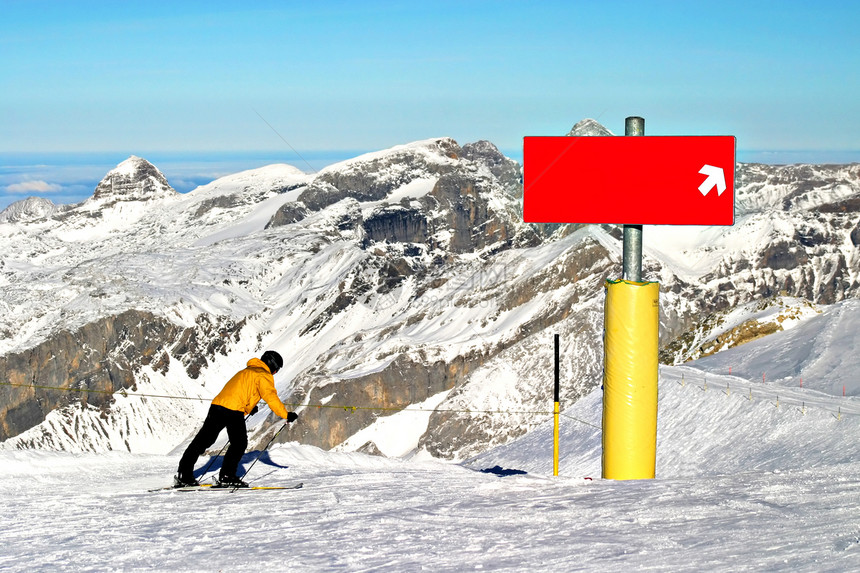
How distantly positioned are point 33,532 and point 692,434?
90.8 ft

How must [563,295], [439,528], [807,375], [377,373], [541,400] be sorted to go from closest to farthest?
[439,528] < [807,375] < [541,400] < [377,373] < [563,295]

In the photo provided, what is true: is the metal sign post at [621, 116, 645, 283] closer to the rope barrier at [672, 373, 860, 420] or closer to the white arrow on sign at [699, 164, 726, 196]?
the white arrow on sign at [699, 164, 726, 196]

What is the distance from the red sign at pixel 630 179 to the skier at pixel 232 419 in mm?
5032

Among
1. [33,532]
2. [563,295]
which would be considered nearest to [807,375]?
[33,532]

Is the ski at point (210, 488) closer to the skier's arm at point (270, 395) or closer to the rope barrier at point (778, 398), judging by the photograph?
the skier's arm at point (270, 395)

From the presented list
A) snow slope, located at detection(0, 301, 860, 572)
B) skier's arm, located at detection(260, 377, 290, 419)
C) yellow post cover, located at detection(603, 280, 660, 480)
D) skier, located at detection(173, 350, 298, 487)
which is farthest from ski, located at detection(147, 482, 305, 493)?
yellow post cover, located at detection(603, 280, 660, 480)

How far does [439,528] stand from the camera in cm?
1205

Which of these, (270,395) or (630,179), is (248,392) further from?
(630,179)

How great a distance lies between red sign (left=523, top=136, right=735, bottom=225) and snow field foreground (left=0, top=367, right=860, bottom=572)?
442cm

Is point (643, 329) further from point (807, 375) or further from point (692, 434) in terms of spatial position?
point (807, 375)

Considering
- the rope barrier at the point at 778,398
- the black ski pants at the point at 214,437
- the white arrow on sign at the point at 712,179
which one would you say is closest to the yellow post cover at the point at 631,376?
the white arrow on sign at the point at 712,179

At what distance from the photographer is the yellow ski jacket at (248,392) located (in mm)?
15945

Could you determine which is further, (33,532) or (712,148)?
(712,148)

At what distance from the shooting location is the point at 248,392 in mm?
16031
